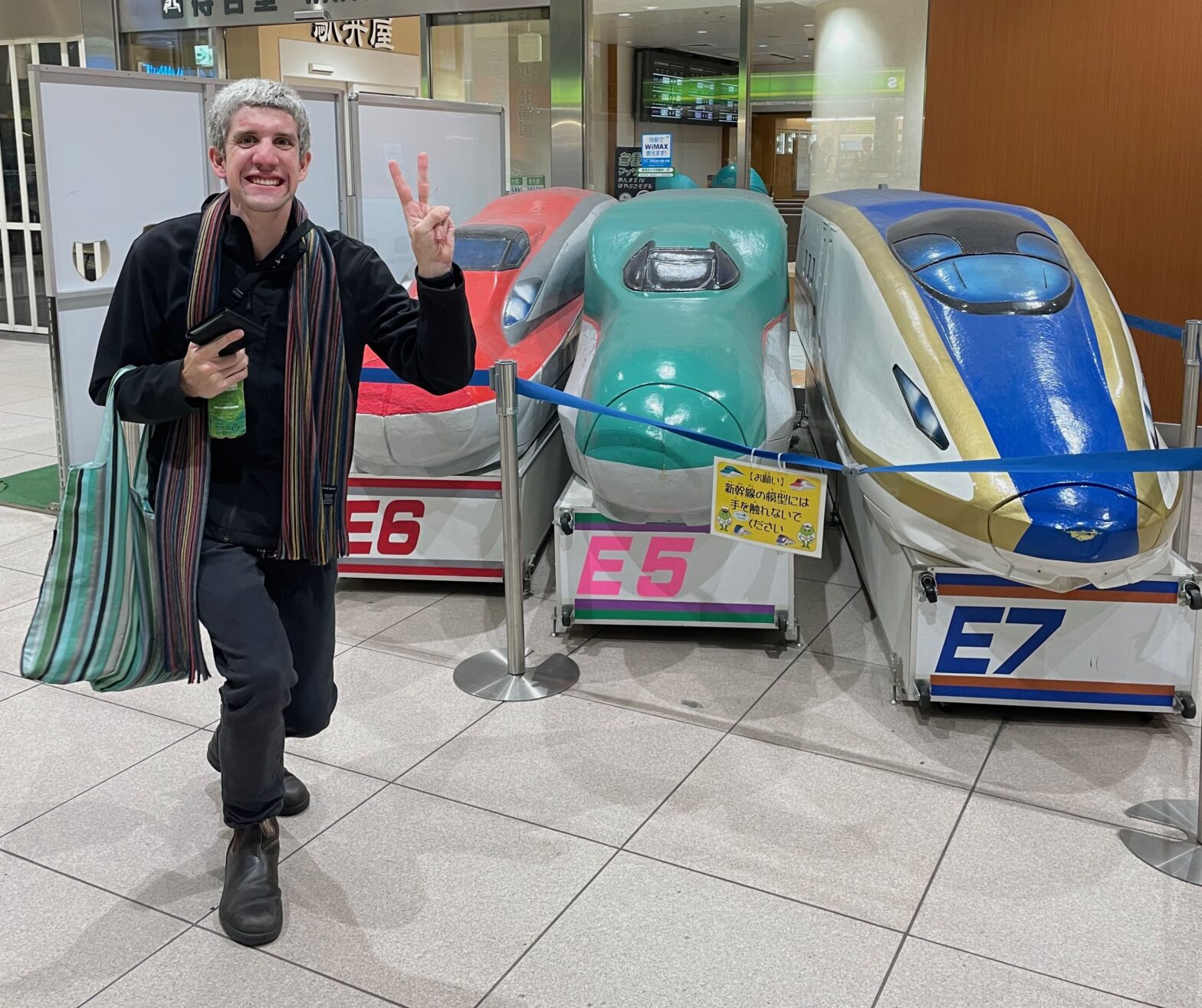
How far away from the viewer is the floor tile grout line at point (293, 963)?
224 cm

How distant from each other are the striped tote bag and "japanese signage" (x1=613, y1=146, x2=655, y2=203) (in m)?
6.00

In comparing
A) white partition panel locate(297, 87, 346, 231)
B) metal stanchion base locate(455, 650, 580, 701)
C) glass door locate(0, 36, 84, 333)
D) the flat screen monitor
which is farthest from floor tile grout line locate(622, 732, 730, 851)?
glass door locate(0, 36, 84, 333)

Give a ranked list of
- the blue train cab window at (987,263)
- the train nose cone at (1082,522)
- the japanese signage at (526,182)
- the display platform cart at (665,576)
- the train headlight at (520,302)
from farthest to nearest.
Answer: the japanese signage at (526,182), the train headlight at (520,302), the display platform cart at (665,576), the blue train cab window at (987,263), the train nose cone at (1082,522)

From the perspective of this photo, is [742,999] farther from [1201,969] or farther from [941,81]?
[941,81]

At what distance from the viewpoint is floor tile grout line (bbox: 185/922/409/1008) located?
2236 mm

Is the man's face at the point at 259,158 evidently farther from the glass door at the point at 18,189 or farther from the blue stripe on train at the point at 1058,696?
the glass door at the point at 18,189

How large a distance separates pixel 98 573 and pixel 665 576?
1.97m

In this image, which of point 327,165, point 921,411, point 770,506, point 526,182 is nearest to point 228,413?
point 770,506

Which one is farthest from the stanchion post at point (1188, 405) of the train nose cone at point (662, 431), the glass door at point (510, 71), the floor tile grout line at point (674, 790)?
the glass door at point (510, 71)

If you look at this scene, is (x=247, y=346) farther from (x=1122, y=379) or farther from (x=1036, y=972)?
(x=1122, y=379)

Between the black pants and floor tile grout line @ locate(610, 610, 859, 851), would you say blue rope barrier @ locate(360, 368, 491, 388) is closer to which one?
floor tile grout line @ locate(610, 610, 859, 851)

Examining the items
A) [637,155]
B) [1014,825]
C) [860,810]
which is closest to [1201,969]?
[1014,825]

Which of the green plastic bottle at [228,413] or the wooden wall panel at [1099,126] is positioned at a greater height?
the wooden wall panel at [1099,126]

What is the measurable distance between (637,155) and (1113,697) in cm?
559
